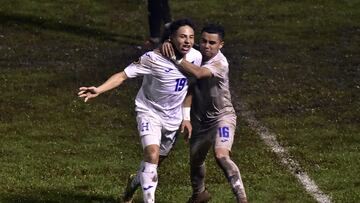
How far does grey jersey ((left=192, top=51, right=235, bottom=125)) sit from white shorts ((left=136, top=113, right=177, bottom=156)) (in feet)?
1.59

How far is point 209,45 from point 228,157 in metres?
1.48

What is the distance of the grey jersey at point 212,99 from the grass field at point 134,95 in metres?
1.46

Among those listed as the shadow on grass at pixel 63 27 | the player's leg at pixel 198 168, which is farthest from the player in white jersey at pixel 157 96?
→ the shadow on grass at pixel 63 27

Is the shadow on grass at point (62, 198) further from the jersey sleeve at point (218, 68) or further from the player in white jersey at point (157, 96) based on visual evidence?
the jersey sleeve at point (218, 68)

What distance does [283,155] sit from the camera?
16.5 m

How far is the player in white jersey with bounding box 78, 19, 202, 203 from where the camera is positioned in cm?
1195

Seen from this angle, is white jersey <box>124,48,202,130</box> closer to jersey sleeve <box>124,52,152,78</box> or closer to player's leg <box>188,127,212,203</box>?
jersey sleeve <box>124,52,152,78</box>

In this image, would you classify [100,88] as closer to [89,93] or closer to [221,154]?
[89,93]

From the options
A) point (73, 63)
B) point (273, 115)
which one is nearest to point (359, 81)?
point (273, 115)

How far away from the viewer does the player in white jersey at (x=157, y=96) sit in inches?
471

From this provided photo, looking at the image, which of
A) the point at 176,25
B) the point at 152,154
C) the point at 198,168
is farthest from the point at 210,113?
the point at 176,25

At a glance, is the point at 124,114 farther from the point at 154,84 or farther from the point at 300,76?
the point at 154,84

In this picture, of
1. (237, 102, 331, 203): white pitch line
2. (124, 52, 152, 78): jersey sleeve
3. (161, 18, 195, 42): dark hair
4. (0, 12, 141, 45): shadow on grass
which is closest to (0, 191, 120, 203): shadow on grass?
(124, 52, 152, 78): jersey sleeve

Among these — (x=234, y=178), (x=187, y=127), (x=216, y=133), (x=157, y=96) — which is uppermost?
(x=157, y=96)
